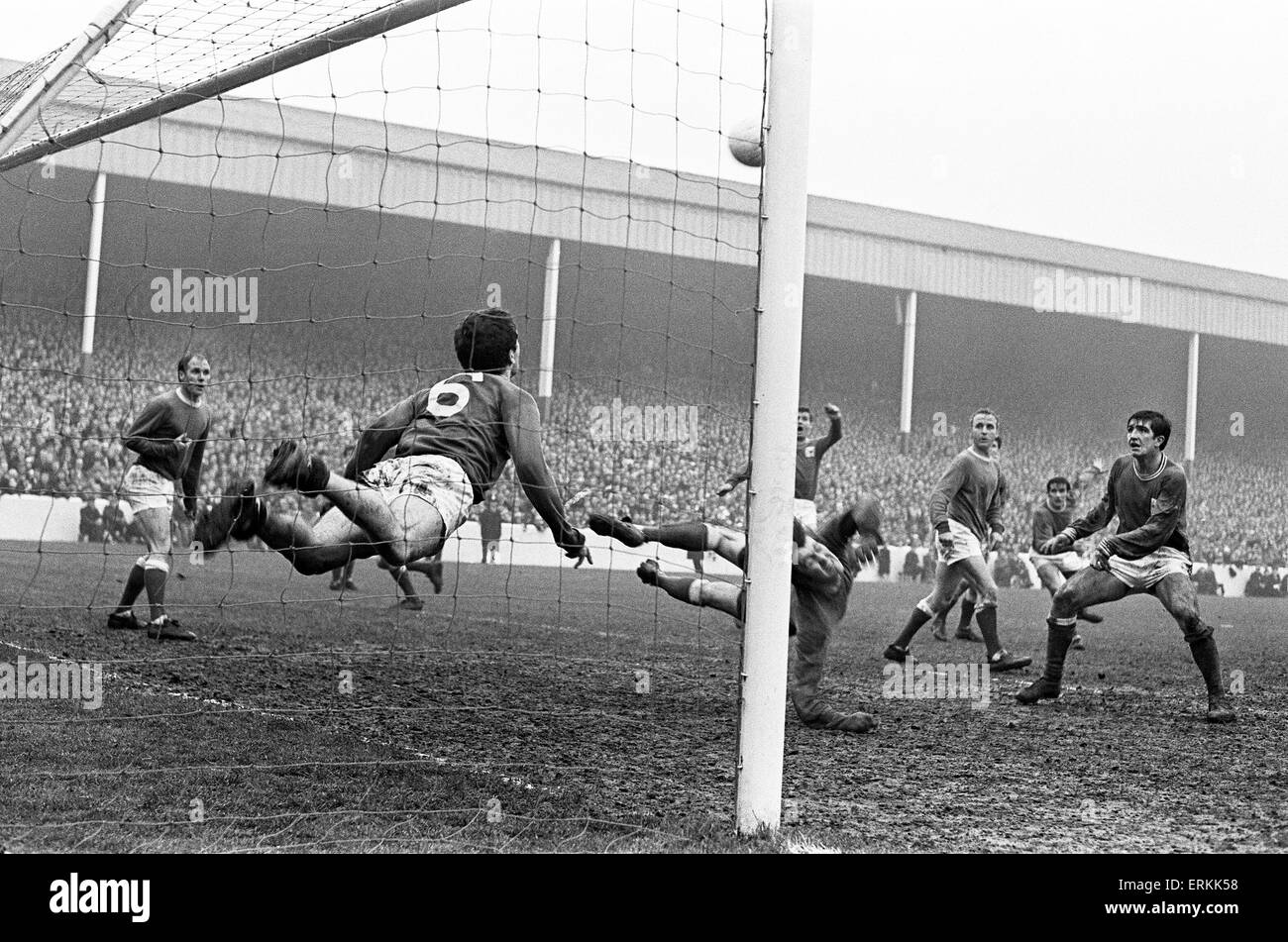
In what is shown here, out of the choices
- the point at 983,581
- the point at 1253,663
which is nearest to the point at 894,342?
the point at 1253,663

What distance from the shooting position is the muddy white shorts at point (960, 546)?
884cm

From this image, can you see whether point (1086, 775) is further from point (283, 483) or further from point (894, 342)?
point (894, 342)

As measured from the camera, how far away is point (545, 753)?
17.7ft

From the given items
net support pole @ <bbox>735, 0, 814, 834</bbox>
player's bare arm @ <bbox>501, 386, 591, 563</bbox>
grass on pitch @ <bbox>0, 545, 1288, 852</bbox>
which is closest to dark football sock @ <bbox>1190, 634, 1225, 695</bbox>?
grass on pitch @ <bbox>0, 545, 1288, 852</bbox>

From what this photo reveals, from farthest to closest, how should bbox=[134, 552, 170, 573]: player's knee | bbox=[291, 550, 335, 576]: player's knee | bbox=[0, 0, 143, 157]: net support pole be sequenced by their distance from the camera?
1. bbox=[134, 552, 170, 573]: player's knee
2. bbox=[0, 0, 143, 157]: net support pole
3. bbox=[291, 550, 335, 576]: player's knee

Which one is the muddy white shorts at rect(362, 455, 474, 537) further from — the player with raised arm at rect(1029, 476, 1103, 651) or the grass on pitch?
the player with raised arm at rect(1029, 476, 1103, 651)

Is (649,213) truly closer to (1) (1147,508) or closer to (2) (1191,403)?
(2) (1191,403)

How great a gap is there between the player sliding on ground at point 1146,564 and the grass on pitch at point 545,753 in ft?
0.92

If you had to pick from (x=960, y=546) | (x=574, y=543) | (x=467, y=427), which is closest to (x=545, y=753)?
(x=574, y=543)

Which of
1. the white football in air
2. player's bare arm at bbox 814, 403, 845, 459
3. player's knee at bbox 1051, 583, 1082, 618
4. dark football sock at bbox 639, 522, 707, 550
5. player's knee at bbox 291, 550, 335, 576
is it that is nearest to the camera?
player's knee at bbox 291, 550, 335, 576

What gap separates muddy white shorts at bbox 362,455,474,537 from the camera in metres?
4.74

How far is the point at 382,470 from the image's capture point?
4.88 m

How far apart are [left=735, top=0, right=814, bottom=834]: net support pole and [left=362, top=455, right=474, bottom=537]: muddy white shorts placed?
1.26m

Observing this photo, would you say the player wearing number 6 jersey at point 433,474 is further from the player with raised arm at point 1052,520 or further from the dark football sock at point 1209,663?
the player with raised arm at point 1052,520
